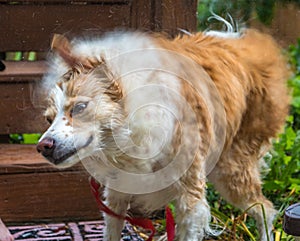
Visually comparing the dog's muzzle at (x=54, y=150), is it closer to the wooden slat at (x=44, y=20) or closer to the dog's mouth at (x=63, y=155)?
the dog's mouth at (x=63, y=155)

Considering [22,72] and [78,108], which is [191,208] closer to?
[78,108]

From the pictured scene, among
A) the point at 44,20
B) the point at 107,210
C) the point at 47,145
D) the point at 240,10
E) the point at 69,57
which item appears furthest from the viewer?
the point at 44,20

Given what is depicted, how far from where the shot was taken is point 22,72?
4.48 meters

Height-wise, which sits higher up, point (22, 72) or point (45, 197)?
point (22, 72)

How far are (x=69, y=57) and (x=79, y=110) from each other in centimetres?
23

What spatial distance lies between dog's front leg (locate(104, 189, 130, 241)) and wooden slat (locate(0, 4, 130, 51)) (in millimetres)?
1075

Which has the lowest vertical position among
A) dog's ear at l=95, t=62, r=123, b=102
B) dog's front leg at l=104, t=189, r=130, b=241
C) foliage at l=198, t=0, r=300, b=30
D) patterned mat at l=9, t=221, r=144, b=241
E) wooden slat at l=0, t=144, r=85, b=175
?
patterned mat at l=9, t=221, r=144, b=241

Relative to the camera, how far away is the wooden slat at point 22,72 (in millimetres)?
4422

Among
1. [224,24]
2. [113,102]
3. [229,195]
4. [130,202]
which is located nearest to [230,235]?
[229,195]

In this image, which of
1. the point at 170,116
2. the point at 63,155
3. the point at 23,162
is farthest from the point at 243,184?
the point at 23,162

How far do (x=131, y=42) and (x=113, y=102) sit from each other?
348 millimetres

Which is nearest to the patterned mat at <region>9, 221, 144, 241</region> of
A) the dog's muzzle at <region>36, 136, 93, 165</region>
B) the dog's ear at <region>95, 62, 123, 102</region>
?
the dog's muzzle at <region>36, 136, 93, 165</region>

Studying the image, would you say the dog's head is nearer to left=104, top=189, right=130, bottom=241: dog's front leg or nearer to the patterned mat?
left=104, top=189, right=130, bottom=241: dog's front leg

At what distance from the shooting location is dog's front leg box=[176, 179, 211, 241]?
353 centimetres
